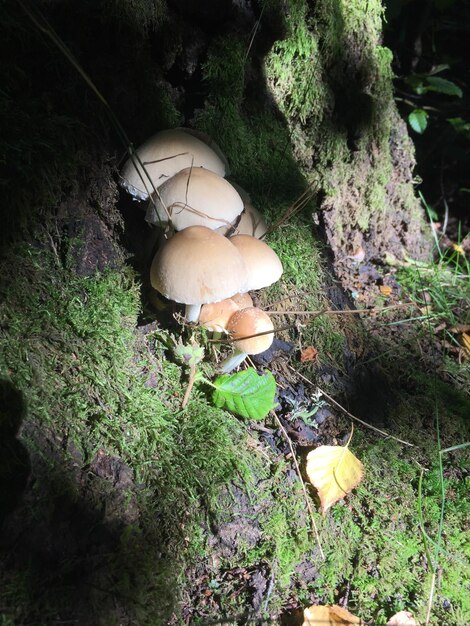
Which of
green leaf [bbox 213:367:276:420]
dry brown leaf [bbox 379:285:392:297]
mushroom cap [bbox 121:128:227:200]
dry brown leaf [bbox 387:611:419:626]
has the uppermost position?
mushroom cap [bbox 121:128:227:200]

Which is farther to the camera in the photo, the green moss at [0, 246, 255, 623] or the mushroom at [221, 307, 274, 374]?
the mushroom at [221, 307, 274, 374]

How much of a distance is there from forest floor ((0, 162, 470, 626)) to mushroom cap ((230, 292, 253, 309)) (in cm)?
24

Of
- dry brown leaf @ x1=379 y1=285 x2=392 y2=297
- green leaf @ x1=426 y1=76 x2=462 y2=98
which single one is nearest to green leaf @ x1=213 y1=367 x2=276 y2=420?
dry brown leaf @ x1=379 y1=285 x2=392 y2=297

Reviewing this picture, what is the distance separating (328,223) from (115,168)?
1654 mm

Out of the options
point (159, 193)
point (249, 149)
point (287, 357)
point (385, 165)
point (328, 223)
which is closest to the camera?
point (159, 193)

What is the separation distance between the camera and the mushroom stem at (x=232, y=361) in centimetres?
230

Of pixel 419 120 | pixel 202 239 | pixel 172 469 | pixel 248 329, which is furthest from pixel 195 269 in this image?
pixel 419 120

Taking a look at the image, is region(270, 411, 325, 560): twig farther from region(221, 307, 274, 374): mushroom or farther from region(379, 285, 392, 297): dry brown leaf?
region(379, 285, 392, 297): dry brown leaf

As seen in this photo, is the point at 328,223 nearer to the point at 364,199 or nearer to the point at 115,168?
the point at 364,199

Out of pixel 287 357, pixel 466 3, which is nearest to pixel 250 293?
pixel 287 357

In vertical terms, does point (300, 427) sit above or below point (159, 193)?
below

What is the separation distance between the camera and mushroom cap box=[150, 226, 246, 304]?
1.90 metres

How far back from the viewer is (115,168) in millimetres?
2176

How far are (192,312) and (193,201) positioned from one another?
51 cm
